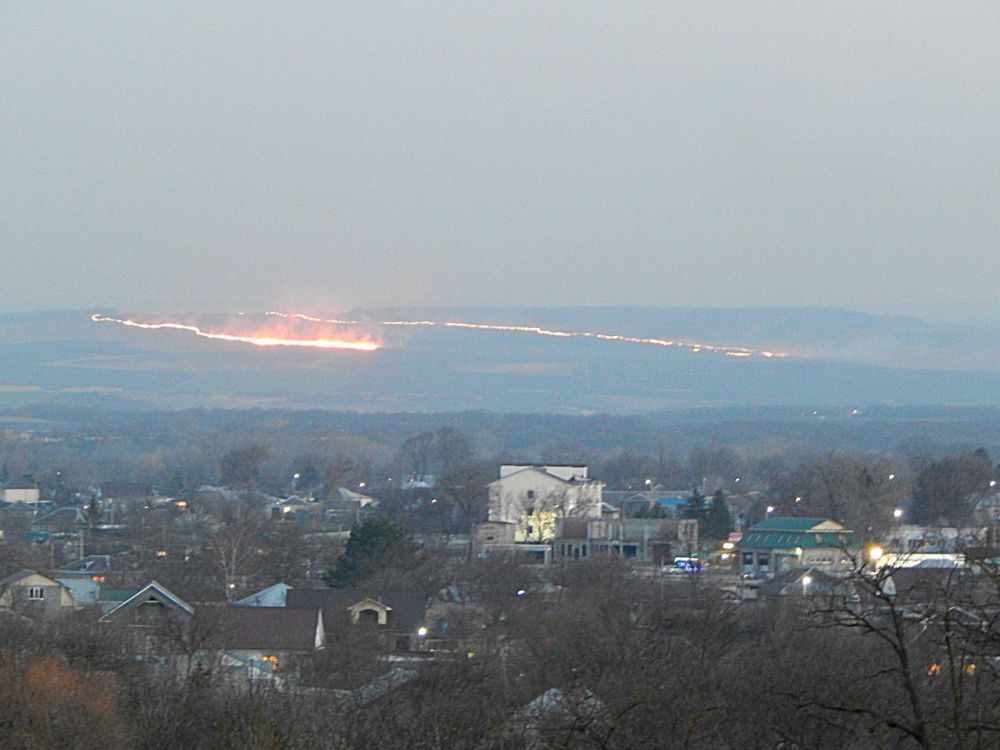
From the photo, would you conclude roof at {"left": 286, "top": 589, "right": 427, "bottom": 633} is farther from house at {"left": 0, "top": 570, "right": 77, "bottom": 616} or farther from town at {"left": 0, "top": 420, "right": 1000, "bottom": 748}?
house at {"left": 0, "top": 570, "right": 77, "bottom": 616}

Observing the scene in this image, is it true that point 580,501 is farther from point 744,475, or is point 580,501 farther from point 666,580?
point 744,475

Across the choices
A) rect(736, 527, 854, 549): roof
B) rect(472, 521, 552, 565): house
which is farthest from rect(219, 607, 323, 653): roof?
rect(736, 527, 854, 549): roof

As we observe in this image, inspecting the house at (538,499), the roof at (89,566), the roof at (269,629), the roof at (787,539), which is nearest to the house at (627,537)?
the roof at (787,539)

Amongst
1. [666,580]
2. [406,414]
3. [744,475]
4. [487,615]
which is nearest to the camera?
[487,615]

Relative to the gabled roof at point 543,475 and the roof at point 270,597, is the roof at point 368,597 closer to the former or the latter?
the roof at point 270,597

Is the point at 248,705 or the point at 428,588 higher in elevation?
the point at 248,705

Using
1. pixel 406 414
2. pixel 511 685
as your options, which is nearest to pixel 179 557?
pixel 511 685
